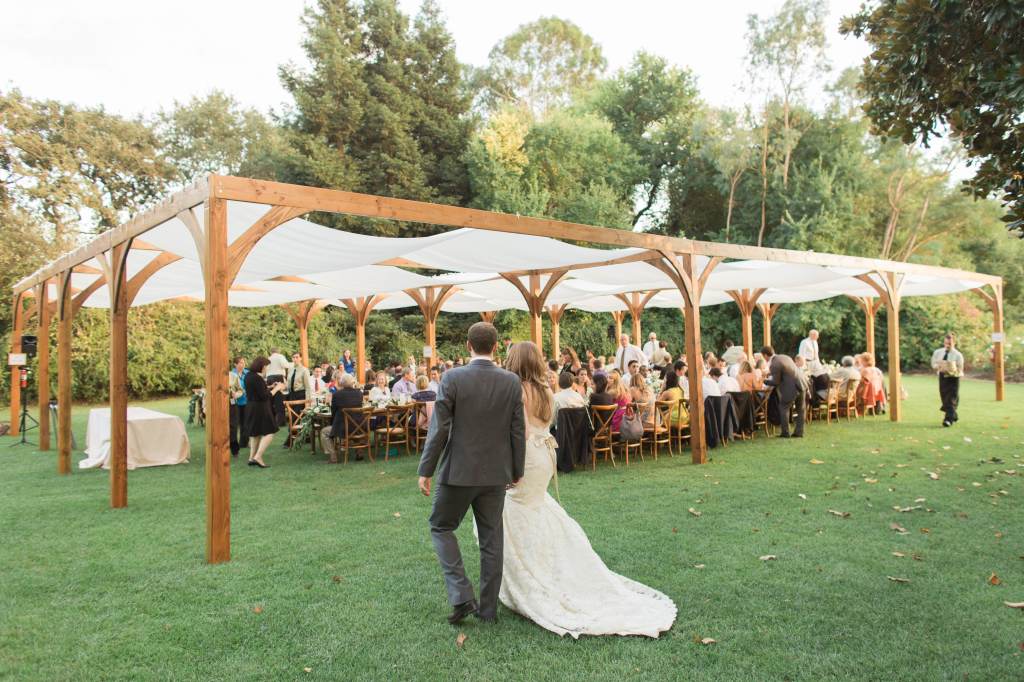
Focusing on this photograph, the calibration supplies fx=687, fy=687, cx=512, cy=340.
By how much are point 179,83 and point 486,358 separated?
107 ft

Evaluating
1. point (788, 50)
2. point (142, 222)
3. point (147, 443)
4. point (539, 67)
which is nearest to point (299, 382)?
point (147, 443)

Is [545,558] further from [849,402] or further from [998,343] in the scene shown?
[998,343]

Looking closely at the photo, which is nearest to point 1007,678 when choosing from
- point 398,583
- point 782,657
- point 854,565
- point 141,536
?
point 782,657

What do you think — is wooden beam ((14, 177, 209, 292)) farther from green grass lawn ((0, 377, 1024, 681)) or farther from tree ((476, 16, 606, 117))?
tree ((476, 16, 606, 117))

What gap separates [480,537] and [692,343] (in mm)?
5707

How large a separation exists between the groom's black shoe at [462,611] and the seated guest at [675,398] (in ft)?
19.2

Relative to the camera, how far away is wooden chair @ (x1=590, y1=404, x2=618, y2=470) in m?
8.29

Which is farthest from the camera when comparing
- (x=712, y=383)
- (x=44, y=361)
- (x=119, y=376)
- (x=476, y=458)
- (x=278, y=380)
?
(x=278, y=380)

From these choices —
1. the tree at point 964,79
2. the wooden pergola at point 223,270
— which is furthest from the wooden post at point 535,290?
the tree at point 964,79

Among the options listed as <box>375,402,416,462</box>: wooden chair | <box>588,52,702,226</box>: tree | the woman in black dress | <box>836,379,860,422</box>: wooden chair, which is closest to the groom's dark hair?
<box>375,402,416,462</box>: wooden chair

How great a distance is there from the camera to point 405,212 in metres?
6.09

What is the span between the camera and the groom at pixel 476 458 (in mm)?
3541

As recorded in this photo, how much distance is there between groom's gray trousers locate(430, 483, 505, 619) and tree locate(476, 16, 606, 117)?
3064 cm

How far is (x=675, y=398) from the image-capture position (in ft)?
29.8
